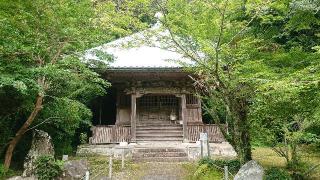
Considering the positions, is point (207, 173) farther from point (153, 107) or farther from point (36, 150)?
point (153, 107)

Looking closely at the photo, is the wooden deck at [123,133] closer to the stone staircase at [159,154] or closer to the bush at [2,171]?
the stone staircase at [159,154]

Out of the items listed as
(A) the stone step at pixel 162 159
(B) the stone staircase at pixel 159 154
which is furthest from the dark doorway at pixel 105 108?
(A) the stone step at pixel 162 159

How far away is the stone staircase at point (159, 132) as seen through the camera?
17703mm

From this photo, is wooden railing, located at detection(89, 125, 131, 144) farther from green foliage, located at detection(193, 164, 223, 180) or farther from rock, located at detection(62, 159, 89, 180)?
green foliage, located at detection(193, 164, 223, 180)

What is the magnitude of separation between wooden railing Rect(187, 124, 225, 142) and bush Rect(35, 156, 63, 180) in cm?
707

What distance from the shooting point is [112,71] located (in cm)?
1620

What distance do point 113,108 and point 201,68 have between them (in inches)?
431

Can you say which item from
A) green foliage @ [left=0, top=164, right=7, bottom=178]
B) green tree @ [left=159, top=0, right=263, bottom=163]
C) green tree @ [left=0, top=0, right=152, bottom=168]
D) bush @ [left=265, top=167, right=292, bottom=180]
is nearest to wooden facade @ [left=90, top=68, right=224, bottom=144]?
green tree @ [left=0, top=0, right=152, bottom=168]

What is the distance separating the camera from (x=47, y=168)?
37.8 feet

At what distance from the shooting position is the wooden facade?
659 inches

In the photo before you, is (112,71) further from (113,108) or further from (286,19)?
(286,19)

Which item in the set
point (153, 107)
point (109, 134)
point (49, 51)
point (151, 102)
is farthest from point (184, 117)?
point (49, 51)

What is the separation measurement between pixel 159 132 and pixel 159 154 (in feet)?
9.12

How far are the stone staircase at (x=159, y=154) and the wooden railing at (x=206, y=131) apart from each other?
1.42m
